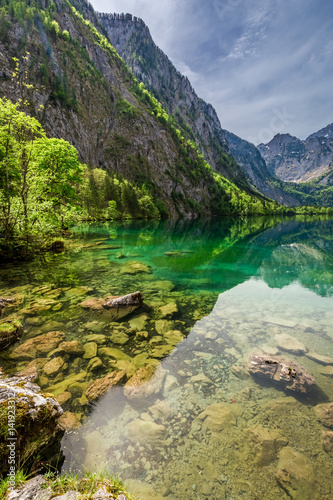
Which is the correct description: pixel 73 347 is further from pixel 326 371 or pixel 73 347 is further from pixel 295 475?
pixel 326 371

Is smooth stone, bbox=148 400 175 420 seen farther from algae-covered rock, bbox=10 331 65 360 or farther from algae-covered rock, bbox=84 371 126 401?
algae-covered rock, bbox=10 331 65 360

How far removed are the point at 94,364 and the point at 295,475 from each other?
18.3 feet

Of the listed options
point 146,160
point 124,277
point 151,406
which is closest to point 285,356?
point 151,406

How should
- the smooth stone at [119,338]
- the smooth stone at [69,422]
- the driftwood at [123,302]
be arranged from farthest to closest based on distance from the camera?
the driftwood at [123,302] → the smooth stone at [119,338] → the smooth stone at [69,422]

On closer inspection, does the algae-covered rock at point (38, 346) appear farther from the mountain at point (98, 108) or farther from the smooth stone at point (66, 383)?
the mountain at point (98, 108)

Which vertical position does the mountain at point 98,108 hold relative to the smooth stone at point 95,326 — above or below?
above

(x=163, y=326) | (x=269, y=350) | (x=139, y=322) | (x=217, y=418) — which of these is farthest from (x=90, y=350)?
(x=269, y=350)

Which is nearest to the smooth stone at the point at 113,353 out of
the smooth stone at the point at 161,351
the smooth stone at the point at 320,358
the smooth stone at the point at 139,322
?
the smooth stone at the point at 161,351

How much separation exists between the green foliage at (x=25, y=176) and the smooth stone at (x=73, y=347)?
11.7 metres

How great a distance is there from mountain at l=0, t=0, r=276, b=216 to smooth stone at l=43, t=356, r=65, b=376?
86.9 metres

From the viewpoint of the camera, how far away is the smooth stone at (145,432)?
4.95 meters

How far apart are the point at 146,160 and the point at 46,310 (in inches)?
5453

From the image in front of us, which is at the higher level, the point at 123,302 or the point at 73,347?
the point at 123,302

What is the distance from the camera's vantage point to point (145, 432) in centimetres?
Answer: 514
